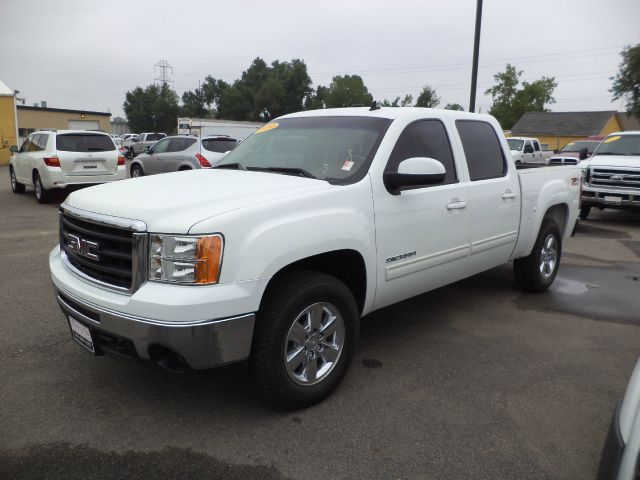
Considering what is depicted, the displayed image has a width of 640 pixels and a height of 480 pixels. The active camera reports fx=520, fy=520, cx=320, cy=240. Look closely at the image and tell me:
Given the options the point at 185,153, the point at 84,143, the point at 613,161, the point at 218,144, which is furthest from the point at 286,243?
the point at 218,144

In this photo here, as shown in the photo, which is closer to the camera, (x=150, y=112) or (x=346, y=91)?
(x=150, y=112)

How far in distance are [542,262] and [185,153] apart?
34.0 feet

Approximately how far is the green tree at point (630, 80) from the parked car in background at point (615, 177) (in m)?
15.8

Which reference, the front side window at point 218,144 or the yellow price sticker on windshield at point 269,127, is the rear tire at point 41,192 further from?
the yellow price sticker on windshield at point 269,127

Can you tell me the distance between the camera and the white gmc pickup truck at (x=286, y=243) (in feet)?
8.68

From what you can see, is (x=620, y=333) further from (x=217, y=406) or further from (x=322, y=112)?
(x=217, y=406)

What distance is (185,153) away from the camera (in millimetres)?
13727

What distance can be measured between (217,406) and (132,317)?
0.92 m

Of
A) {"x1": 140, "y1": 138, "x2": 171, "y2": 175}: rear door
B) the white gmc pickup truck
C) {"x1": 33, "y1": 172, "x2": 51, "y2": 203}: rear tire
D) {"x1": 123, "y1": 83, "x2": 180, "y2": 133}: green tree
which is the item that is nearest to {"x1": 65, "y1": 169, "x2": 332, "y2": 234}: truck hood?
the white gmc pickup truck

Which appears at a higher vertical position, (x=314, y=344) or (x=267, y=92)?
(x=267, y=92)

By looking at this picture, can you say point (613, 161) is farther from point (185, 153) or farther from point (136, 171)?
point (136, 171)

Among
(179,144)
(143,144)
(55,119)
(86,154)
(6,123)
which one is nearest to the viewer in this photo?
(86,154)

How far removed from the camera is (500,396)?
341 cm

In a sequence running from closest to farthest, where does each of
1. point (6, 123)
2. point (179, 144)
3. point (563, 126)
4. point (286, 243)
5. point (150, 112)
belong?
1. point (286, 243)
2. point (179, 144)
3. point (6, 123)
4. point (563, 126)
5. point (150, 112)
